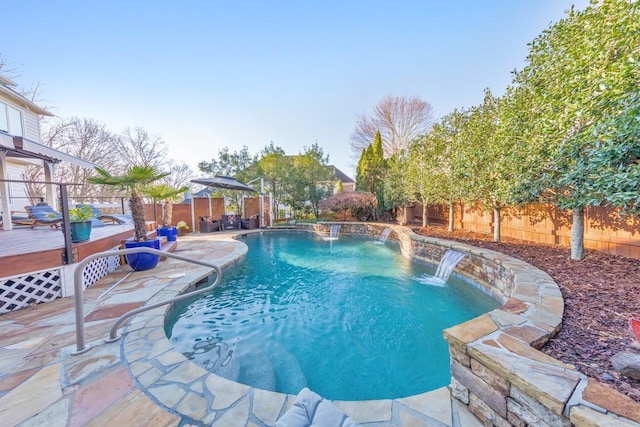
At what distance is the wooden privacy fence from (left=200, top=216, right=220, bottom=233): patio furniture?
11.3 m

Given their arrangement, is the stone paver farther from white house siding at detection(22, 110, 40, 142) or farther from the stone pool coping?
white house siding at detection(22, 110, 40, 142)

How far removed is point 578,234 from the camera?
461 cm

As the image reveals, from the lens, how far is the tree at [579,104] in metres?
2.93

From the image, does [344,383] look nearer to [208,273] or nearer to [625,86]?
[208,273]

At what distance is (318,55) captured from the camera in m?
8.49

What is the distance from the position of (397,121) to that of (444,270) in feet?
47.0

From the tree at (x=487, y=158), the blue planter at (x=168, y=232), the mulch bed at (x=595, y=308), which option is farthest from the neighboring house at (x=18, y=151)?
the tree at (x=487, y=158)

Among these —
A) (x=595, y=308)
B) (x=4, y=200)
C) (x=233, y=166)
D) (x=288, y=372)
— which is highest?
(x=233, y=166)

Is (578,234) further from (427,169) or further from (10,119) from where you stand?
(10,119)

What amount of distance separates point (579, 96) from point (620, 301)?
9.41ft

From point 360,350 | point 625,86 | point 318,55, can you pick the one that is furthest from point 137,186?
point 625,86

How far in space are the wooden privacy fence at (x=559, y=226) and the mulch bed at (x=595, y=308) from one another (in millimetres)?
314

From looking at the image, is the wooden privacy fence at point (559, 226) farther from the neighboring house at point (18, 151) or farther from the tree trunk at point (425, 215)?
the neighboring house at point (18, 151)

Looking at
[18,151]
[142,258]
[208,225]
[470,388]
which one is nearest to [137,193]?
[142,258]
